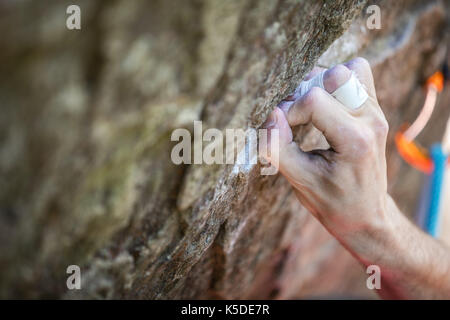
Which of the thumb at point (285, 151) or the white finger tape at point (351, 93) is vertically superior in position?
the white finger tape at point (351, 93)

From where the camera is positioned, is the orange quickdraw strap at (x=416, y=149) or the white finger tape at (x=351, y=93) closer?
the white finger tape at (x=351, y=93)

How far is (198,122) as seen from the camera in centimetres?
64

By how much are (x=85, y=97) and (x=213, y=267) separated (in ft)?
2.73

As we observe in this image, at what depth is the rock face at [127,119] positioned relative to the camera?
48 centimetres

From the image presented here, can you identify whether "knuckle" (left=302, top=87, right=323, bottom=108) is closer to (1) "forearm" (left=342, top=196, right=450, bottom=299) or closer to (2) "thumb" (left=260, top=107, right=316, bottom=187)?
(2) "thumb" (left=260, top=107, right=316, bottom=187)

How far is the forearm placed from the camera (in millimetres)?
1008

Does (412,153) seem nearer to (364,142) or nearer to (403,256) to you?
(403,256)

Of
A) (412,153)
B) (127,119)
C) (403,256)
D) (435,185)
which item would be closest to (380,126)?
(403,256)

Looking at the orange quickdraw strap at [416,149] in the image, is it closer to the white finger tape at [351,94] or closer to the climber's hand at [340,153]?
the climber's hand at [340,153]

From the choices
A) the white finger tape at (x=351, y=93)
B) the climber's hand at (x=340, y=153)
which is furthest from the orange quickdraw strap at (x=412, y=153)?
the white finger tape at (x=351, y=93)

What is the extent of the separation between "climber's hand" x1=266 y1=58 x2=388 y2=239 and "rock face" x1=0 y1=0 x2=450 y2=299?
7cm

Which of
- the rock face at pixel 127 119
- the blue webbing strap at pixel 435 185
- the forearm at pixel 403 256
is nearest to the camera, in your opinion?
the rock face at pixel 127 119

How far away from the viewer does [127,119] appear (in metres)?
0.55
